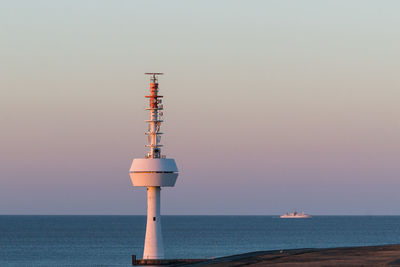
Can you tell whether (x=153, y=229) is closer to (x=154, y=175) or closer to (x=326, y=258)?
(x=154, y=175)

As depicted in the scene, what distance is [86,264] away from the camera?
455ft

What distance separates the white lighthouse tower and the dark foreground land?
28391 mm

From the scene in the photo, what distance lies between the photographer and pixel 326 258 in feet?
207

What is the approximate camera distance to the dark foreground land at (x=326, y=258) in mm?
58375

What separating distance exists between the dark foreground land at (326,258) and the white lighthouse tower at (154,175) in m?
28.4

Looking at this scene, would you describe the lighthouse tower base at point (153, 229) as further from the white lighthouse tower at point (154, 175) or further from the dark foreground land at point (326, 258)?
the dark foreground land at point (326, 258)

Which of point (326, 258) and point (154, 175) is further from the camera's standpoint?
point (154, 175)

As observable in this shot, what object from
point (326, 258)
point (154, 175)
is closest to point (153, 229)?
point (154, 175)

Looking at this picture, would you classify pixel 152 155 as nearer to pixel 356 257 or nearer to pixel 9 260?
pixel 356 257

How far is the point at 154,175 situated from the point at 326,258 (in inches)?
1526

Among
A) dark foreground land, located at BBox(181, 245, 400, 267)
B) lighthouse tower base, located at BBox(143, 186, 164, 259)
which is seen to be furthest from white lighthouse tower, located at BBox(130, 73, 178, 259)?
dark foreground land, located at BBox(181, 245, 400, 267)

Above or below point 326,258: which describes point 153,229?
above

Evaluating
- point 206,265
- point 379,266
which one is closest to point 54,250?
point 206,265

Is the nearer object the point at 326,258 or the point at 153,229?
the point at 326,258
